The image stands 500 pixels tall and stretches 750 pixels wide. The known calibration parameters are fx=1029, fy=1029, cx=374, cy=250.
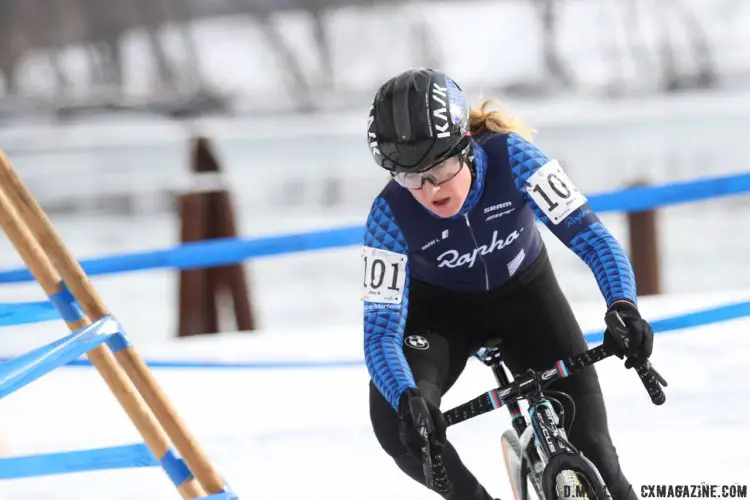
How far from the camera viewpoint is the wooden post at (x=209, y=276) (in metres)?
7.07

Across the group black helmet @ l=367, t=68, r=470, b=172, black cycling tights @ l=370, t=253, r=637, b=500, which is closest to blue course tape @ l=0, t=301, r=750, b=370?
black cycling tights @ l=370, t=253, r=637, b=500

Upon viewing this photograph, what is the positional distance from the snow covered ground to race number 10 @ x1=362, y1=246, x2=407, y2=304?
1.31 metres

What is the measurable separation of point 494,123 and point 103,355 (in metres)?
1.43

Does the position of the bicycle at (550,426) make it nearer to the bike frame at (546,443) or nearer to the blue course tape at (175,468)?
the bike frame at (546,443)

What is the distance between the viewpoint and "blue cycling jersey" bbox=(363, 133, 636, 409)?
2.91 metres

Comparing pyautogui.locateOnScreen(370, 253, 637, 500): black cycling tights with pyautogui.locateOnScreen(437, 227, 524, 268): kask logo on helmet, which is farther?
pyautogui.locateOnScreen(437, 227, 524, 268): kask logo on helmet

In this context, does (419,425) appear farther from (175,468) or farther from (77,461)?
(77,461)

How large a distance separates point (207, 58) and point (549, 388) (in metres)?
21.5

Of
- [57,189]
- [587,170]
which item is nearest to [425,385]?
[587,170]

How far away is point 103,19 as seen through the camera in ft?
77.4

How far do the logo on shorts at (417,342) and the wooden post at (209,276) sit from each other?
413 centimetres

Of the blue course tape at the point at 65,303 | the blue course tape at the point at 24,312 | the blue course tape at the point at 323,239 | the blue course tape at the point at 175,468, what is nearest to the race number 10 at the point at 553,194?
the blue course tape at the point at 175,468

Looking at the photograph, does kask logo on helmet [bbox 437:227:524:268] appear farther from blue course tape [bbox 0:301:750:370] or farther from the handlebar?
blue course tape [bbox 0:301:750:370]

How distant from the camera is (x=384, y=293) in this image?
117 inches
